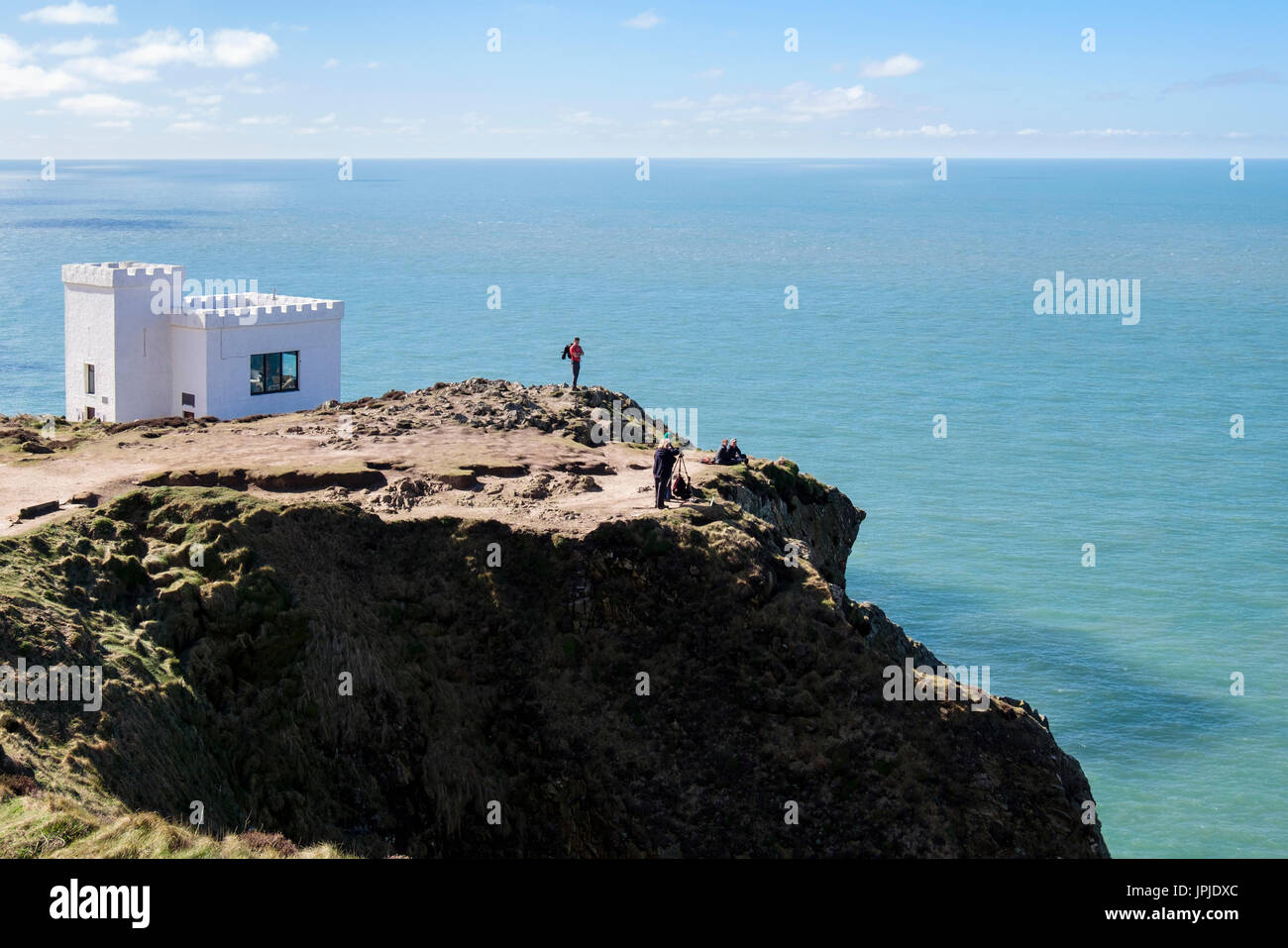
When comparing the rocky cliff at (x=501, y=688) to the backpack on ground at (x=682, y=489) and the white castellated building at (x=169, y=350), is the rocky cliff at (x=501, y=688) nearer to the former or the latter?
the backpack on ground at (x=682, y=489)

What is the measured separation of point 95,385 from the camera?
55031 mm

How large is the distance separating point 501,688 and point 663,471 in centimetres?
760

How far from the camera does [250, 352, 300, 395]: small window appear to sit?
55156 millimetres

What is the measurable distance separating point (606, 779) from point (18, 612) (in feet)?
45.9

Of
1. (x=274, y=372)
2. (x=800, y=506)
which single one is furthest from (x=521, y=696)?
(x=274, y=372)

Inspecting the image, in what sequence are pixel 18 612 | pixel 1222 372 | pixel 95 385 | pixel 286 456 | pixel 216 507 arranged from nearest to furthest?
pixel 18 612 < pixel 216 507 < pixel 286 456 < pixel 95 385 < pixel 1222 372

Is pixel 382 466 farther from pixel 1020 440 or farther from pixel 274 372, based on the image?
pixel 1020 440

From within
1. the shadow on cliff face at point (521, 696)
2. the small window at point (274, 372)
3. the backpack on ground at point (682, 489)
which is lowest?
the shadow on cliff face at point (521, 696)

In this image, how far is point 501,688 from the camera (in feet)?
114

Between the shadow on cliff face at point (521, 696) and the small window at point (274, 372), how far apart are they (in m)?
18.7

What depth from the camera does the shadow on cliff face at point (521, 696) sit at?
3145 centimetres

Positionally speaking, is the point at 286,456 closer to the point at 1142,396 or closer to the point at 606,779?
the point at 606,779

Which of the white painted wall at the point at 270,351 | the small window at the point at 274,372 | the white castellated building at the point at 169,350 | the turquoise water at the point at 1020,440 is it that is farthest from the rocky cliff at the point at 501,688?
the turquoise water at the point at 1020,440

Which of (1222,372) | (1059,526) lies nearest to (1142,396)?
(1222,372)
